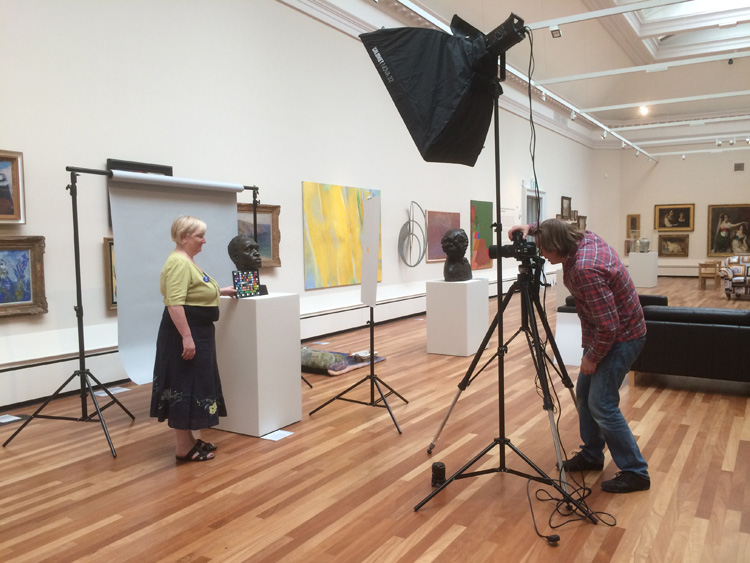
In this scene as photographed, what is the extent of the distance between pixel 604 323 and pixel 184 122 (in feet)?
18.1

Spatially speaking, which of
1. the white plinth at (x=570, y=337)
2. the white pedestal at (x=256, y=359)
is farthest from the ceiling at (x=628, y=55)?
the white pedestal at (x=256, y=359)

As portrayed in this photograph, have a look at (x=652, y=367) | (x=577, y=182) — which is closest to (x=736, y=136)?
(x=577, y=182)

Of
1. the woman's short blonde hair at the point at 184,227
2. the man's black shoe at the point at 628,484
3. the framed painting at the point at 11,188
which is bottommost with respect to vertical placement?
the man's black shoe at the point at 628,484

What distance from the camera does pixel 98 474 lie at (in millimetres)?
3771

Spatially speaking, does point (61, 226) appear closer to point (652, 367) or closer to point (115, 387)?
point (115, 387)

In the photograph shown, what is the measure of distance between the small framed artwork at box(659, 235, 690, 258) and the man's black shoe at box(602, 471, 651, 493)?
20.0 m

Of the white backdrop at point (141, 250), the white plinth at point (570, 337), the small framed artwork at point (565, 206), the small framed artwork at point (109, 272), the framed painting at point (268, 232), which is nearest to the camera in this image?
the white backdrop at point (141, 250)

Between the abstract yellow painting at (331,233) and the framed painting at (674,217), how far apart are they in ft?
50.9

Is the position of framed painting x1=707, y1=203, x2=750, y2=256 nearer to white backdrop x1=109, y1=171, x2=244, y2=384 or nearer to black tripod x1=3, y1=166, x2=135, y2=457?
white backdrop x1=109, y1=171, x2=244, y2=384

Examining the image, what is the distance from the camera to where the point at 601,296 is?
3.07m

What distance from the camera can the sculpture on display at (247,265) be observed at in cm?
446

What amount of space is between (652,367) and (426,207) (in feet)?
21.9

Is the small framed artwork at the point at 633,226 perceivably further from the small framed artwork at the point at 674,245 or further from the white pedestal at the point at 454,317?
the white pedestal at the point at 454,317

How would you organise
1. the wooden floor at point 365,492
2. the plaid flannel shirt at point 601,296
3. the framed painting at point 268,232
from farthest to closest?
the framed painting at point 268,232
the plaid flannel shirt at point 601,296
the wooden floor at point 365,492
